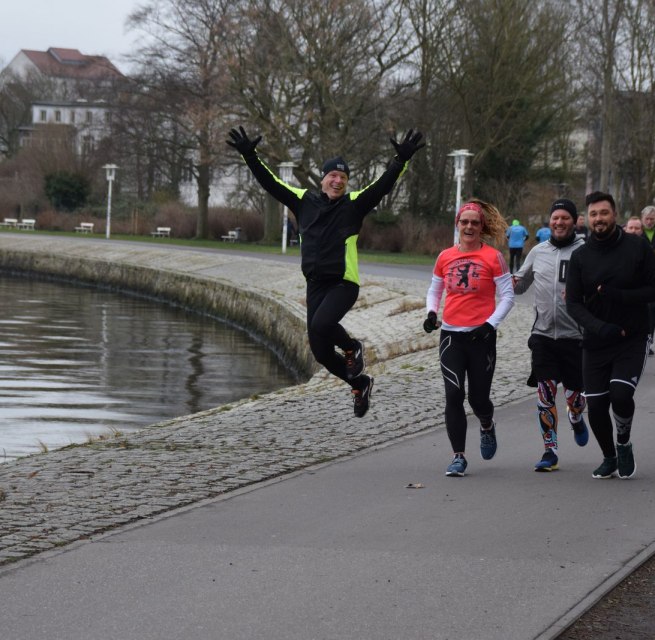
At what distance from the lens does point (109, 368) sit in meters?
22.3

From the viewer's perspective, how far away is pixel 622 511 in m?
7.49

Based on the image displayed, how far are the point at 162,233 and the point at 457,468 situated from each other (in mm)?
59476

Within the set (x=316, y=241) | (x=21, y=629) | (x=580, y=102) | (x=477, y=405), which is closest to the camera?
(x=21, y=629)

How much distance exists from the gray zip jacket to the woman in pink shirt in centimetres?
35

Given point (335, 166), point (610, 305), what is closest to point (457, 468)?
point (610, 305)

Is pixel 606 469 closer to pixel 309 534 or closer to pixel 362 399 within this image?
pixel 362 399

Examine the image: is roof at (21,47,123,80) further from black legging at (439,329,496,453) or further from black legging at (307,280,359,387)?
black legging at (439,329,496,453)

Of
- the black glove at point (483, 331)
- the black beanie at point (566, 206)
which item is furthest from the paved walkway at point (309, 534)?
the black beanie at point (566, 206)

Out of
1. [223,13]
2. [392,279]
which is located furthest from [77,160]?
[392,279]

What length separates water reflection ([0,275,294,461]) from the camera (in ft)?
51.5

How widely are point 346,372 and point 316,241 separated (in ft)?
4.00

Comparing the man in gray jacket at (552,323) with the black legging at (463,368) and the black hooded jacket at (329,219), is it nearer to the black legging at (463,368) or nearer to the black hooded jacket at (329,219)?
the black legging at (463,368)

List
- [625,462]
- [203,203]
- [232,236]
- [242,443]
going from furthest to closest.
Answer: [203,203], [232,236], [242,443], [625,462]

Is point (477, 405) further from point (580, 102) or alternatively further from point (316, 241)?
point (580, 102)
